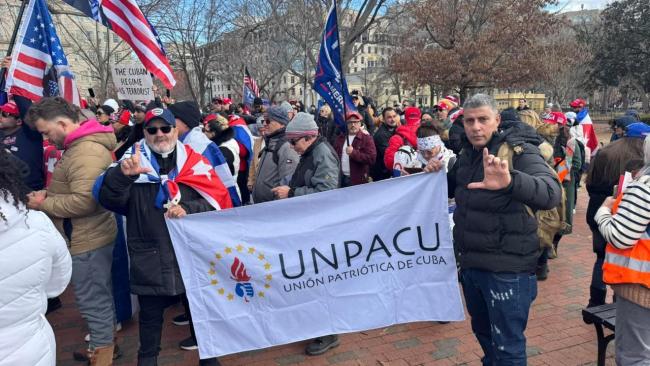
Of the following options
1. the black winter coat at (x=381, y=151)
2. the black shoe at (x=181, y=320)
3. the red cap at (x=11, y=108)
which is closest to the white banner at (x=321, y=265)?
the black shoe at (x=181, y=320)

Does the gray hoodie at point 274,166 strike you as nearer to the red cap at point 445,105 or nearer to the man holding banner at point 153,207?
the man holding banner at point 153,207

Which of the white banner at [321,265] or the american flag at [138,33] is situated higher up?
the american flag at [138,33]

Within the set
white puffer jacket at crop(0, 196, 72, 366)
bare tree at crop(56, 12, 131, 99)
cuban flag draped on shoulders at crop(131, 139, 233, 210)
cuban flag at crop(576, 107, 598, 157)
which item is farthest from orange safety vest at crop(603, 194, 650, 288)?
bare tree at crop(56, 12, 131, 99)

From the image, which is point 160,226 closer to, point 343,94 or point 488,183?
point 488,183

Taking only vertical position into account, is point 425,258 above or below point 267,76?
below

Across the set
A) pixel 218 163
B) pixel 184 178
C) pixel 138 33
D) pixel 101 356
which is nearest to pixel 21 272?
pixel 184 178

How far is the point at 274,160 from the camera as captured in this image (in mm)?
4625

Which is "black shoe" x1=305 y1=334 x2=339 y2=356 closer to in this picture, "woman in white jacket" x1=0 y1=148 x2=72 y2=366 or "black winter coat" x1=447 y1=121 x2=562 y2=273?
"black winter coat" x1=447 y1=121 x2=562 y2=273

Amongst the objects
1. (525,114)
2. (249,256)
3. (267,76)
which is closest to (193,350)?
(249,256)

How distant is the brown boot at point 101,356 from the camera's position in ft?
11.7

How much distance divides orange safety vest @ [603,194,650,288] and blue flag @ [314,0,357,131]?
2.99 m

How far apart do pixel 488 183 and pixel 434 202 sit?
0.97m

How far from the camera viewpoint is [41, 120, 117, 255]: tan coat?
337cm

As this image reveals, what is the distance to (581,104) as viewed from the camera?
1069 cm
